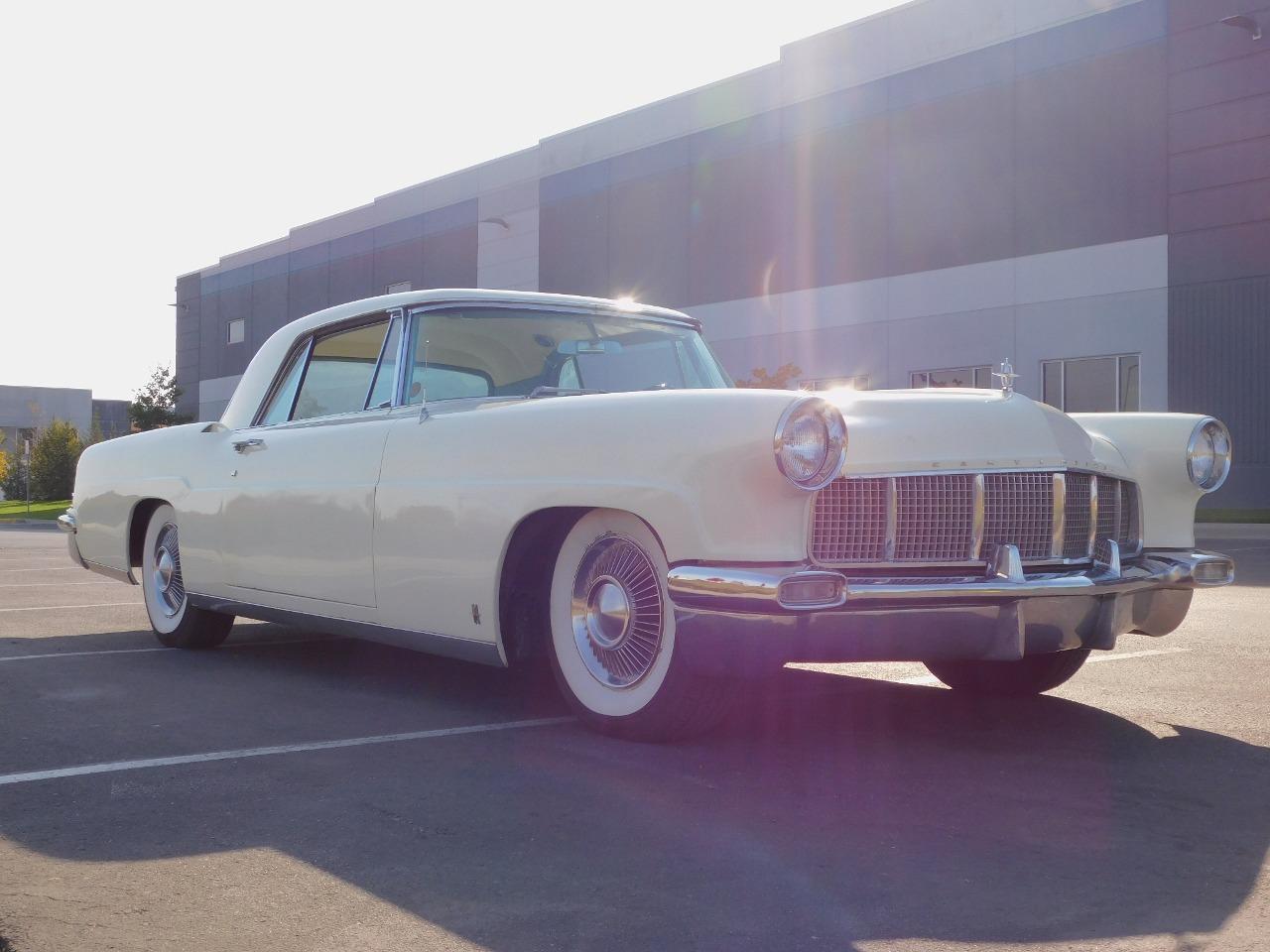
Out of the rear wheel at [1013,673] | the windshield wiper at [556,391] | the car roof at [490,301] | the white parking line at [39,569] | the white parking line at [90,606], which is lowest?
the white parking line at [39,569]

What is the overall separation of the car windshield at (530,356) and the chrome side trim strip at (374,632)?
923 mm

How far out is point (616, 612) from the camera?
4117mm


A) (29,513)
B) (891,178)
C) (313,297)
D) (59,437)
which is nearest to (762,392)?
(891,178)

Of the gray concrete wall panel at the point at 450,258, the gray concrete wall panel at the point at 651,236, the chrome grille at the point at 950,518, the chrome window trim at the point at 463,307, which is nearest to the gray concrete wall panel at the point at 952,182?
the gray concrete wall panel at the point at 651,236

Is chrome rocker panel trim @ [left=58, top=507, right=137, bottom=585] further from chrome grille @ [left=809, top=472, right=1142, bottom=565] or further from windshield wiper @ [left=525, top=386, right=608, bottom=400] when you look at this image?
chrome grille @ [left=809, top=472, right=1142, bottom=565]

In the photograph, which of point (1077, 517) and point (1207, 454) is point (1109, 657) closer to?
point (1207, 454)

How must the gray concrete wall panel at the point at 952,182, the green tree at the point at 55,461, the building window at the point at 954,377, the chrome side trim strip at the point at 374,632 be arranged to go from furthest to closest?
1. the green tree at the point at 55,461
2. the building window at the point at 954,377
3. the gray concrete wall panel at the point at 952,182
4. the chrome side trim strip at the point at 374,632

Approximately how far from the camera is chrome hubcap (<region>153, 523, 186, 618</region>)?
670cm

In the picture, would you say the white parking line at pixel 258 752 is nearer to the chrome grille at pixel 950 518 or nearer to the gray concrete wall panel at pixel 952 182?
the chrome grille at pixel 950 518

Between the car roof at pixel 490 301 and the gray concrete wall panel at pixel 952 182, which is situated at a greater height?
the gray concrete wall panel at pixel 952 182

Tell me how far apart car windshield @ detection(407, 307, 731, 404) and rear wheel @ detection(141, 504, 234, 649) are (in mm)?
2012

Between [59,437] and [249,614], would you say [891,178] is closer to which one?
[249,614]

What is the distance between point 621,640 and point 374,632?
1318 mm

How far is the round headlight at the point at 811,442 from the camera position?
3652 mm
